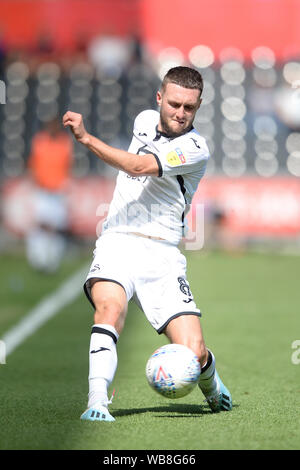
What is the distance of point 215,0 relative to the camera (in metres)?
23.1

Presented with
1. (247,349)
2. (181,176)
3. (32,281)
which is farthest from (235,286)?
(181,176)

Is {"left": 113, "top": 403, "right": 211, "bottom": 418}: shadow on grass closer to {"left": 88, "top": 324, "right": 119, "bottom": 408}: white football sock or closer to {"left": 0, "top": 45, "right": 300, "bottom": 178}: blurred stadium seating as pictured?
{"left": 88, "top": 324, "right": 119, "bottom": 408}: white football sock

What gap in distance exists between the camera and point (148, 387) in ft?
22.4

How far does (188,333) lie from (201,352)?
0.14 m

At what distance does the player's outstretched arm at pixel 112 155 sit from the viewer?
5.18 m

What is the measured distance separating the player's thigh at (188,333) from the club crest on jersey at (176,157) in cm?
91

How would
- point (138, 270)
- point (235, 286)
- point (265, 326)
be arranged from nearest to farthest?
point (138, 270) < point (265, 326) < point (235, 286)

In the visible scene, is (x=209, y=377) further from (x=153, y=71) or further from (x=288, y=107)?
(x=153, y=71)

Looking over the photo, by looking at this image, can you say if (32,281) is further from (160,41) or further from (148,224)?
(160,41)

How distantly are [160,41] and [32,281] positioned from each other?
10.5 metres

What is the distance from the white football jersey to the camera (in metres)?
5.75

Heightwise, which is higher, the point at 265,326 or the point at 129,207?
the point at 129,207

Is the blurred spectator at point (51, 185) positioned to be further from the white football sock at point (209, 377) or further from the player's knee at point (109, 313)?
the player's knee at point (109, 313)

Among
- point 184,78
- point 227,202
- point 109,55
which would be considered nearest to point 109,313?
point 184,78
